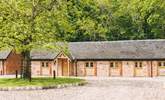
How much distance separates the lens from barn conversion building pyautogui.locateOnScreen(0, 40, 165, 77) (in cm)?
5909

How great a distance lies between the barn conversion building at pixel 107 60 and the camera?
59094 mm

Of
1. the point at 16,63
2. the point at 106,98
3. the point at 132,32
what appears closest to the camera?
the point at 106,98

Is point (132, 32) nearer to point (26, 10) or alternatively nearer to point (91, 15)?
point (91, 15)

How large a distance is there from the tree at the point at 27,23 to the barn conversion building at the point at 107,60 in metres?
14.7

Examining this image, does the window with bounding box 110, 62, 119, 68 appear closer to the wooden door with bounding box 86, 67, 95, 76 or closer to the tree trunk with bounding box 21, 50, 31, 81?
the wooden door with bounding box 86, 67, 95, 76

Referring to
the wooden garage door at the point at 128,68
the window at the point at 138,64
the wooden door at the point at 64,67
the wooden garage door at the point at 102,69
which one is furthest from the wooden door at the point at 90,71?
the window at the point at 138,64

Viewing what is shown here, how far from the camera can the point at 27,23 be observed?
46.3 meters

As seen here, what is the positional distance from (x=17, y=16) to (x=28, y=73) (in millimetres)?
5816

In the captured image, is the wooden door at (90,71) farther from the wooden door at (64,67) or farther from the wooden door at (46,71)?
the wooden door at (46,71)

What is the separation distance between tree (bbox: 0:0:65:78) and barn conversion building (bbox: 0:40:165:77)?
48.1 ft

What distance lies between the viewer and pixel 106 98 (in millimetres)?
30859

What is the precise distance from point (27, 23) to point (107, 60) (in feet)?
56.4

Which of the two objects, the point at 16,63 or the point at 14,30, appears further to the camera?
the point at 16,63

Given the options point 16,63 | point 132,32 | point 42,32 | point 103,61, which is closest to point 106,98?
point 42,32
